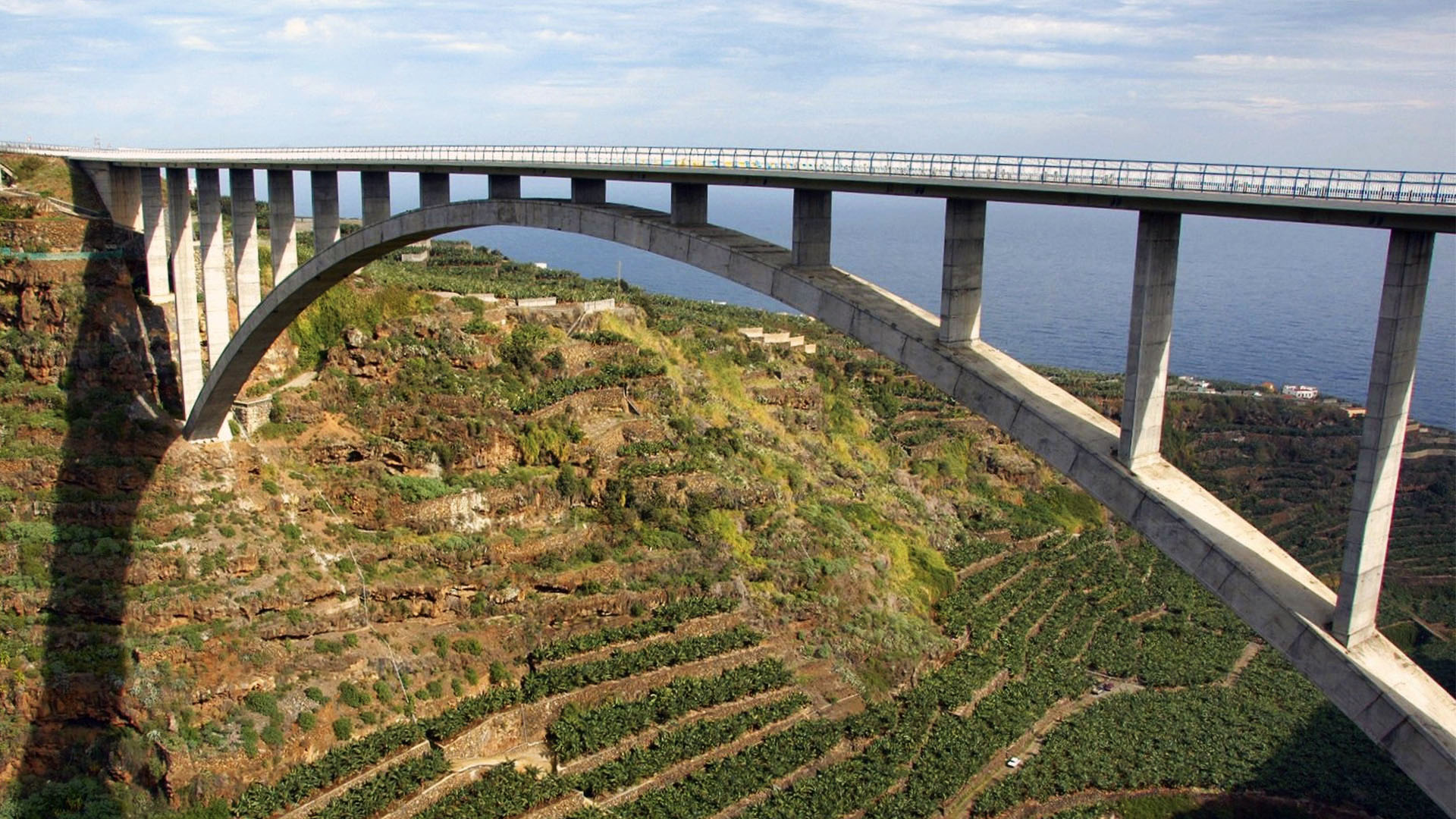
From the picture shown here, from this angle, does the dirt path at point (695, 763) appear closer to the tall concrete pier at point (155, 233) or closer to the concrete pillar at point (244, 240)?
the concrete pillar at point (244, 240)

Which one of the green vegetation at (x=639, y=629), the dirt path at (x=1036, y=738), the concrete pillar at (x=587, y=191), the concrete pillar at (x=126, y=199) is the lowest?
the dirt path at (x=1036, y=738)

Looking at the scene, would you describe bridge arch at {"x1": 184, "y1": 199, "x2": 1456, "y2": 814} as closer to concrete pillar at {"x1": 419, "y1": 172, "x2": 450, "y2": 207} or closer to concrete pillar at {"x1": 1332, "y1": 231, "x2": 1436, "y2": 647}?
concrete pillar at {"x1": 1332, "y1": 231, "x2": 1436, "y2": 647}

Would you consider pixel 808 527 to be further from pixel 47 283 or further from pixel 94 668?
pixel 47 283

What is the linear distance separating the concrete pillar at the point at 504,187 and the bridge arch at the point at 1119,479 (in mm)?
1681

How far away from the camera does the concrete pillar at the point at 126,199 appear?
105 ft

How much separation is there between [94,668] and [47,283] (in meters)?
13.0

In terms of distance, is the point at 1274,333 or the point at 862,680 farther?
the point at 1274,333

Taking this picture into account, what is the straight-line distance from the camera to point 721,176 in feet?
55.0

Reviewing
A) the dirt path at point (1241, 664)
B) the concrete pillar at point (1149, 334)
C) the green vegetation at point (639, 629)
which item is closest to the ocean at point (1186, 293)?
the dirt path at point (1241, 664)

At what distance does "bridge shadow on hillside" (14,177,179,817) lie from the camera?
66.9 feet

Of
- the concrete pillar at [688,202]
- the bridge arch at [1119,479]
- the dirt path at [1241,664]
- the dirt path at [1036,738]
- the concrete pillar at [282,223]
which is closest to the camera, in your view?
the bridge arch at [1119,479]

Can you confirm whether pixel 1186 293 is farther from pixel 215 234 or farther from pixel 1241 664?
pixel 215 234

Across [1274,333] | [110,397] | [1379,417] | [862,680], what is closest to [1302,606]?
[1379,417]

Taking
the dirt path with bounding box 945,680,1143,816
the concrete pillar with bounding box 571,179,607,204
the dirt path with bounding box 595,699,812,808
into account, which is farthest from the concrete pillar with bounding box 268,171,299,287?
the dirt path with bounding box 945,680,1143,816
